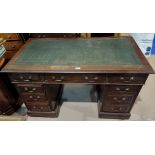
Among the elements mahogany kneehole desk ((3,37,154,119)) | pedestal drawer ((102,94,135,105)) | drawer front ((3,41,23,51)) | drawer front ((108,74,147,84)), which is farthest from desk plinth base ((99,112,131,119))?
drawer front ((3,41,23,51))

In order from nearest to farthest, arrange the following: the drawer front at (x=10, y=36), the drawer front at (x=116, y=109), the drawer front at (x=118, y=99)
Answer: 1. the drawer front at (x=118, y=99)
2. the drawer front at (x=116, y=109)
3. the drawer front at (x=10, y=36)

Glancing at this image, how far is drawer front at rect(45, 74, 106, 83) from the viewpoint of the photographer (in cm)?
125

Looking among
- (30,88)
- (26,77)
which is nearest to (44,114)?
(30,88)

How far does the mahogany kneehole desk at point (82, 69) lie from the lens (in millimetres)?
1223

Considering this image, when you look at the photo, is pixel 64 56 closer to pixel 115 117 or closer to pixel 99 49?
pixel 99 49

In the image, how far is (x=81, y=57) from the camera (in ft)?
4.46

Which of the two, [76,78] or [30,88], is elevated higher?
[76,78]

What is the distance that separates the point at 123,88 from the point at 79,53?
567 mm

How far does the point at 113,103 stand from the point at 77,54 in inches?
26.4

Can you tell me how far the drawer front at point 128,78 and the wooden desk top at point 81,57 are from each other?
66 mm

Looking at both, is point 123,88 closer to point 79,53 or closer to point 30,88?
point 79,53

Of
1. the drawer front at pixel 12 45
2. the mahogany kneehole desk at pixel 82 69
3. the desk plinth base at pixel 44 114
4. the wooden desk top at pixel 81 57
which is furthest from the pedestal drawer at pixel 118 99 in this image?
the drawer front at pixel 12 45

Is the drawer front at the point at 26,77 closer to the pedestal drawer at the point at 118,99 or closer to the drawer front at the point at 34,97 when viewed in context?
the drawer front at the point at 34,97

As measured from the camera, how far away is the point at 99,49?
1.47 metres
